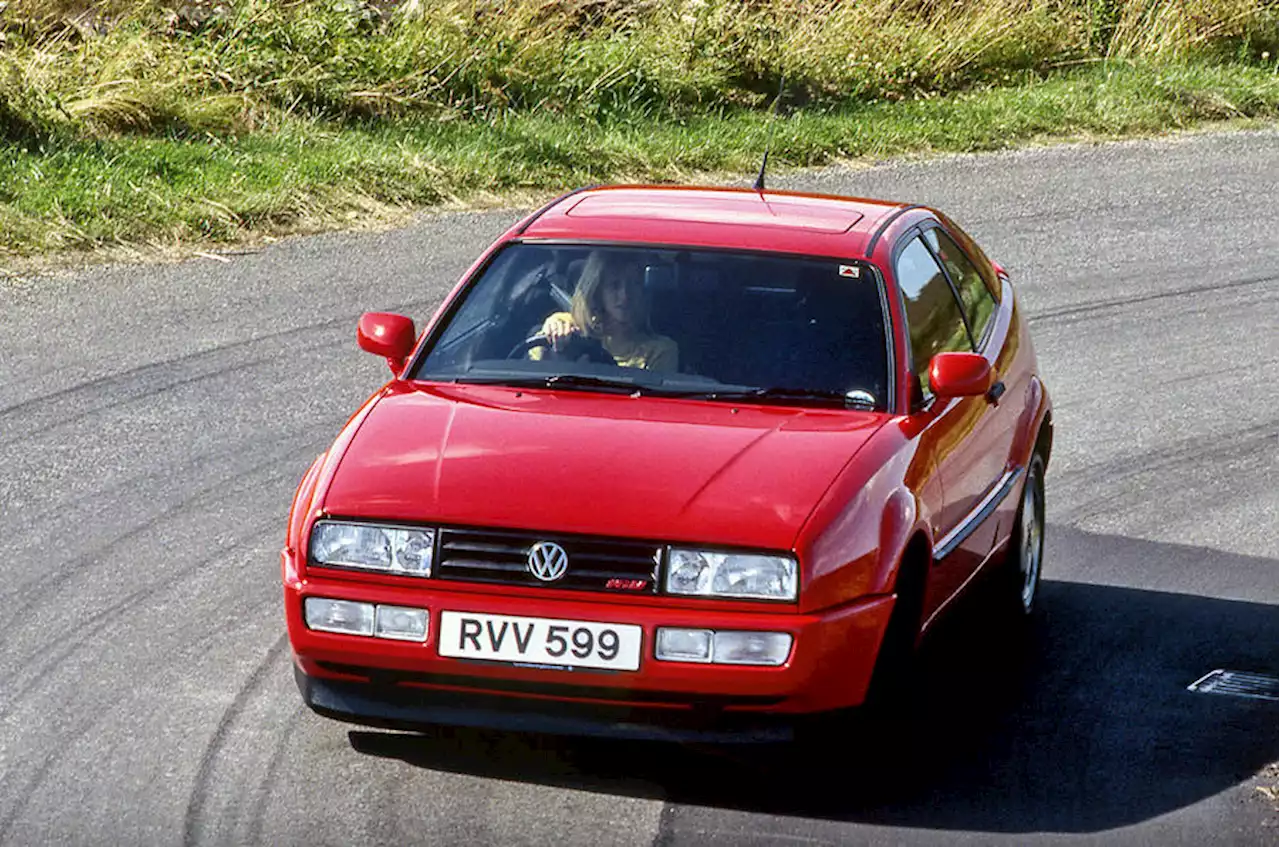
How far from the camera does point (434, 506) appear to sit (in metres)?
5.77

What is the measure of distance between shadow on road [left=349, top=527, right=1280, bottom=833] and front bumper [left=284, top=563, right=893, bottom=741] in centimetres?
29

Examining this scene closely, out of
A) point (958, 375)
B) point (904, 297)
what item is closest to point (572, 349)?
point (904, 297)

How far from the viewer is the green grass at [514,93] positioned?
46.7 feet

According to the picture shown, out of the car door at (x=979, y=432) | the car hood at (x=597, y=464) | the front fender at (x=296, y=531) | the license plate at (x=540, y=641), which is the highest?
the car hood at (x=597, y=464)

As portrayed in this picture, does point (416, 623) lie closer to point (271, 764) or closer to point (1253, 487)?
point (271, 764)

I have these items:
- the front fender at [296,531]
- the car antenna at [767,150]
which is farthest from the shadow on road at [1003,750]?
the car antenna at [767,150]

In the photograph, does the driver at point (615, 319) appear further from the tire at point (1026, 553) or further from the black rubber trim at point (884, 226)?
the tire at point (1026, 553)

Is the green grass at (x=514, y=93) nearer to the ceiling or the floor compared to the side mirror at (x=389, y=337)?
nearer to the floor

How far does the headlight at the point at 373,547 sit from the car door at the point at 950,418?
1555 millimetres

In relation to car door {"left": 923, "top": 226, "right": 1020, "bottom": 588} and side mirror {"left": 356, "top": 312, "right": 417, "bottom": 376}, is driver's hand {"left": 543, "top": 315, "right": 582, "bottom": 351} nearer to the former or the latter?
side mirror {"left": 356, "top": 312, "right": 417, "bottom": 376}

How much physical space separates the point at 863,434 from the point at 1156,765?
1.27m

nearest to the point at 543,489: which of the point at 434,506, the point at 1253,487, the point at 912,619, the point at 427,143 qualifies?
the point at 434,506

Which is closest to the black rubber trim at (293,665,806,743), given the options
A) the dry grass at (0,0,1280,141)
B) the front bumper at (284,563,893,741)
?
the front bumper at (284,563,893,741)

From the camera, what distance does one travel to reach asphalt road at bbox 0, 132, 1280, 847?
19.1ft
